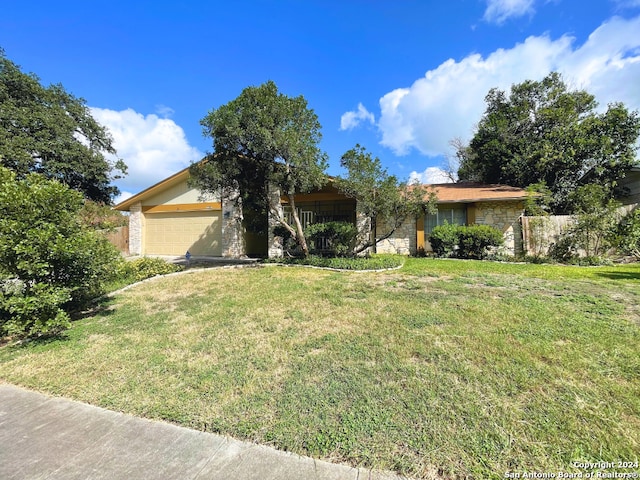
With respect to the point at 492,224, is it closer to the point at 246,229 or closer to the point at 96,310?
the point at 246,229

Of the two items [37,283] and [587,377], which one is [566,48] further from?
[37,283]

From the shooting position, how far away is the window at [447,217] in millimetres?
12773

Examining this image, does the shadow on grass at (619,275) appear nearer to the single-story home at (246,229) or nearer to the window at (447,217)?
the single-story home at (246,229)

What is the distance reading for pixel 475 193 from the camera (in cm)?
1291

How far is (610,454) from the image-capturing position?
1.89m

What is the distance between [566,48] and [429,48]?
15.7 feet

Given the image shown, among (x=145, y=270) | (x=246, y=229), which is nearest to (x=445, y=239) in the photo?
(x=246, y=229)

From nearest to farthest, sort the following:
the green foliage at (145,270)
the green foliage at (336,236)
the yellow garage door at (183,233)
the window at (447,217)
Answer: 1. the green foliage at (145,270)
2. the green foliage at (336,236)
3. the window at (447,217)
4. the yellow garage door at (183,233)

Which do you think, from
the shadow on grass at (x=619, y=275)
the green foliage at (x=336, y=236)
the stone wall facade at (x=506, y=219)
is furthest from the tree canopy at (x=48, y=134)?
the shadow on grass at (x=619, y=275)

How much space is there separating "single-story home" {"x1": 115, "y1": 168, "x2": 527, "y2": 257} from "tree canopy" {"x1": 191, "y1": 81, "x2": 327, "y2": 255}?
155cm

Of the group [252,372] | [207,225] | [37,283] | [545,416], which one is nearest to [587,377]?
[545,416]

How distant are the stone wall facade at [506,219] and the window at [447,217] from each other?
55 cm

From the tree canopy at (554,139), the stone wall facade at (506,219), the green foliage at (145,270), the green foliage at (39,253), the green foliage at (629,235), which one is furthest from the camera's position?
the tree canopy at (554,139)

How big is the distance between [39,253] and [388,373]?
504cm
